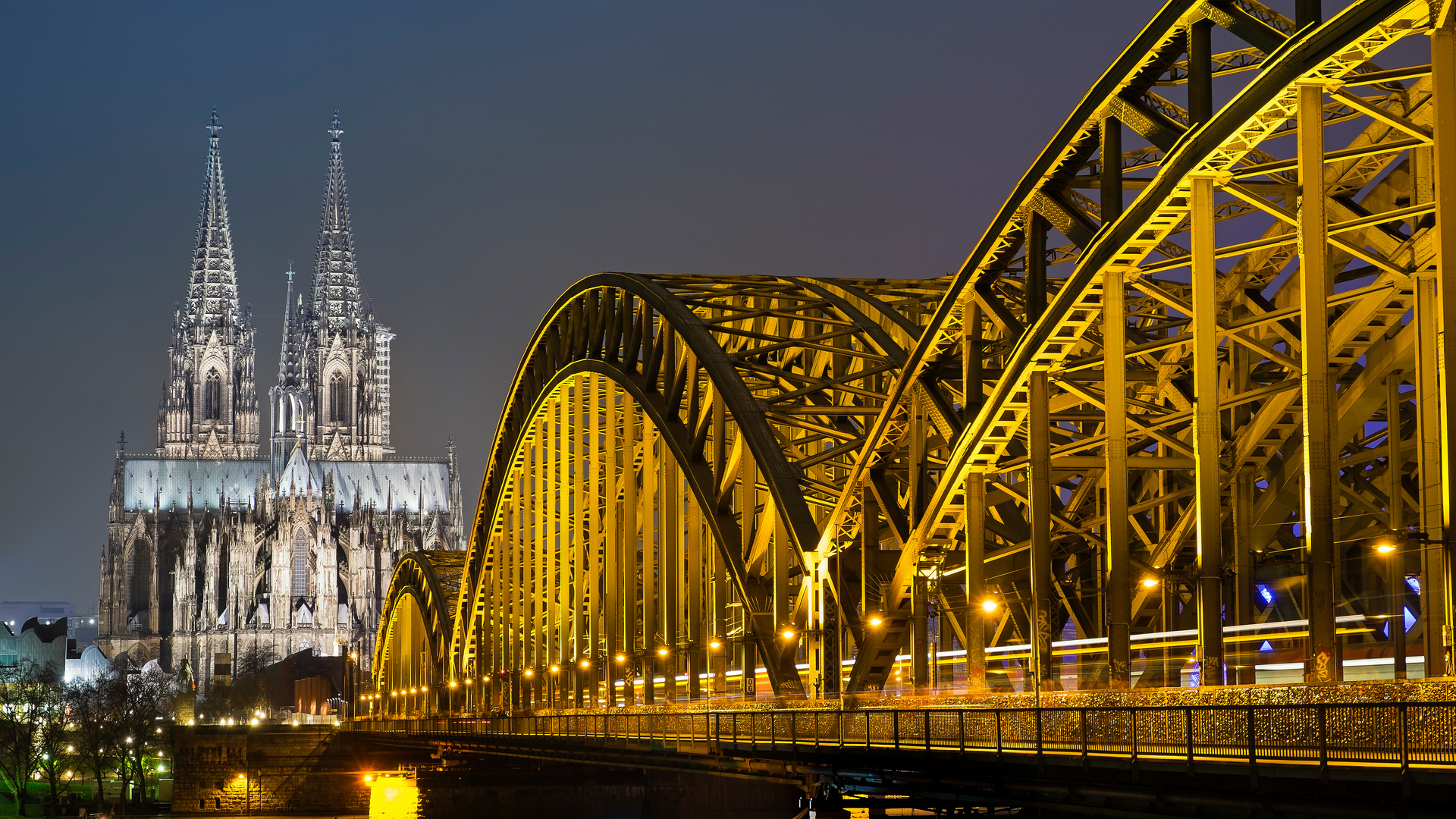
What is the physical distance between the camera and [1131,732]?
70.4 ft

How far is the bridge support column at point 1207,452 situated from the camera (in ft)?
73.6

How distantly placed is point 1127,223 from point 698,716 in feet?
57.5

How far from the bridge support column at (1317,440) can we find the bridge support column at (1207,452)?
1680 millimetres

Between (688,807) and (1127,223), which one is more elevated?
(1127,223)

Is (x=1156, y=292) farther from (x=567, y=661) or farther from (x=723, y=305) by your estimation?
(x=567, y=661)

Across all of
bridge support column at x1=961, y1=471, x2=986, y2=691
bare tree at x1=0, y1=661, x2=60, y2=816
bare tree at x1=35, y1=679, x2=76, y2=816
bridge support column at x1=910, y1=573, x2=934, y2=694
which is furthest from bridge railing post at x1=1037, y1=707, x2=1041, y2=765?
bare tree at x1=0, y1=661, x2=60, y2=816

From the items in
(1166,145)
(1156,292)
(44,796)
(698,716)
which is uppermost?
(1166,145)

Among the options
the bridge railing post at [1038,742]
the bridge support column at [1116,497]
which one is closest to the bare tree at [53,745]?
the bridge support column at [1116,497]

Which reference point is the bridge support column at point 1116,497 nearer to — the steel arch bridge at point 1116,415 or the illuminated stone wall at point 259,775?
the steel arch bridge at point 1116,415

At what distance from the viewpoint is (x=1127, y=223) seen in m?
25.4

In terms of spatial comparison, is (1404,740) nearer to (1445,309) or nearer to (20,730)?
(1445,309)

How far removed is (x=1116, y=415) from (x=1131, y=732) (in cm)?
513

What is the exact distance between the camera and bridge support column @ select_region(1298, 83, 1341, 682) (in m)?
20.6

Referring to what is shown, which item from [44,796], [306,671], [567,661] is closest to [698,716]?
[567,661]
